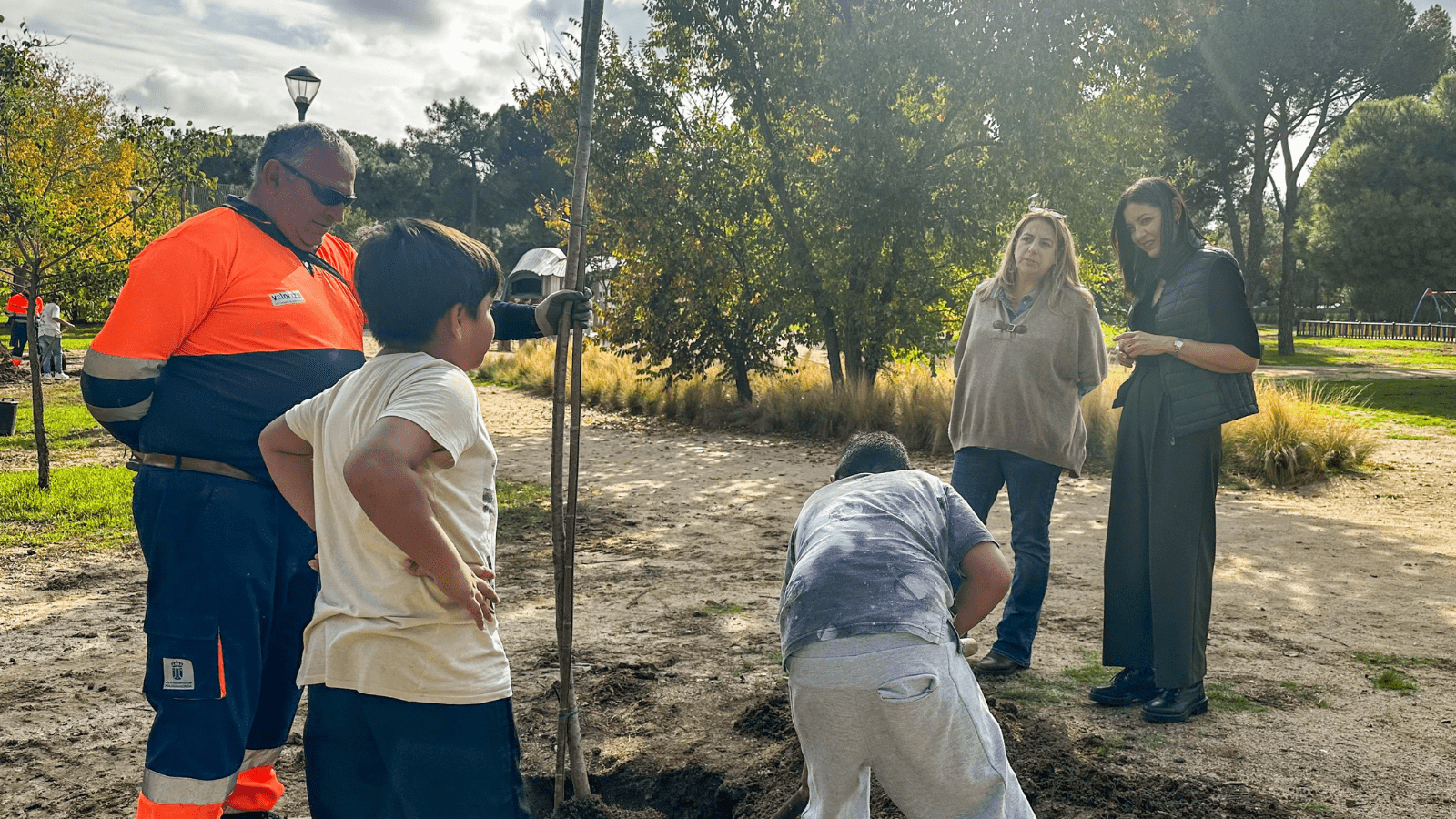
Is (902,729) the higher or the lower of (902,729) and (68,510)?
the higher

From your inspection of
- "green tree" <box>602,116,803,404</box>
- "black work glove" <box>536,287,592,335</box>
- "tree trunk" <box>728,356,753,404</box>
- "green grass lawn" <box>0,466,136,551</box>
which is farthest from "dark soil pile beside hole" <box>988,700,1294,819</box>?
"tree trunk" <box>728,356,753,404</box>

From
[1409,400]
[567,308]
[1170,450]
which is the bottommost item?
[1409,400]

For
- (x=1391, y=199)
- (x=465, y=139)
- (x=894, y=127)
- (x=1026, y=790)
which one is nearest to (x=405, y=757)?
(x=1026, y=790)

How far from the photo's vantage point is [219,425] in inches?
102

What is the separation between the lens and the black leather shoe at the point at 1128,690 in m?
4.04

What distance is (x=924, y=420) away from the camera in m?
12.1

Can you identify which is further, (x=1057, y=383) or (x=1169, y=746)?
(x=1057, y=383)

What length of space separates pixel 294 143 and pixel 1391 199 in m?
41.3

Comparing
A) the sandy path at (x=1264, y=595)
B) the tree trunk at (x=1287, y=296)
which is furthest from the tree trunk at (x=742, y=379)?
the tree trunk at (x=1287, y=296)

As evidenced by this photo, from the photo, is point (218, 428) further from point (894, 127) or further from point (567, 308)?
point (894, 127)

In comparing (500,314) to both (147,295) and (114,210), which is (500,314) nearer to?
(147,295)

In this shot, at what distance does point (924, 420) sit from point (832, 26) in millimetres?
5146

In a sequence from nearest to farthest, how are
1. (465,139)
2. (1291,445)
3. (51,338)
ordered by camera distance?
(1291,445) → (51,338) → (465,139)

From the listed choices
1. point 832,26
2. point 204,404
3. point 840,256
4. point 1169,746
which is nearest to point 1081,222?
point 840,256
